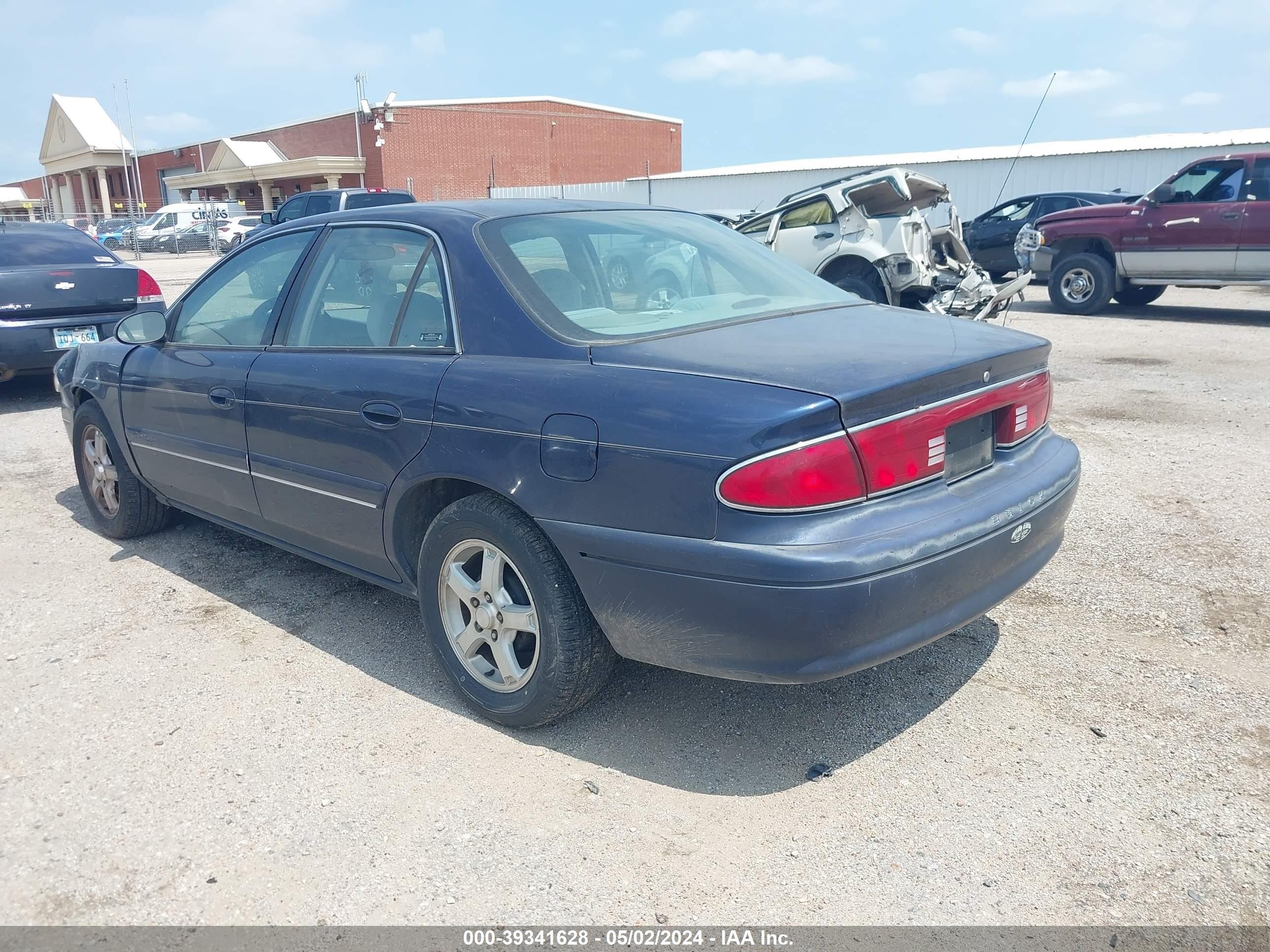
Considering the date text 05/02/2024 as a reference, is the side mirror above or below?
above

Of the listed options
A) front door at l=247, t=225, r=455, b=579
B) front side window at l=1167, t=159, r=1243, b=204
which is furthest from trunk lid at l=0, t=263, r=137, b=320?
front side window at l=1167, t=159, r=1243, b=204

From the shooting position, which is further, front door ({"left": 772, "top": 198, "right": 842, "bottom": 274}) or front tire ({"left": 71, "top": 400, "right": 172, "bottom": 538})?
front door ({"left": 772, "top": 198, "right": 842, "bottom": 274})

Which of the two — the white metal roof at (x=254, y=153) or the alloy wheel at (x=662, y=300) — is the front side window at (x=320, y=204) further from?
the white metal roof at (x=254, y=153)

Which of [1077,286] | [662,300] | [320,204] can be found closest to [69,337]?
[662,300]

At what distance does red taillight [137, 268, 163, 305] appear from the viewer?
8734 mm

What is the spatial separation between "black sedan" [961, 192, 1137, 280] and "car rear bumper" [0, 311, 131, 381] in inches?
539

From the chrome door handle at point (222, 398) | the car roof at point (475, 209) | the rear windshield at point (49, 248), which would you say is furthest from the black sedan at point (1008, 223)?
the chrome door handle at point (222, 398)

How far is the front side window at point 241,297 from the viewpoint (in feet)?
13.1

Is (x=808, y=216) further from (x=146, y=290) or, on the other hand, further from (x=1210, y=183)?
(x=146, y=290)

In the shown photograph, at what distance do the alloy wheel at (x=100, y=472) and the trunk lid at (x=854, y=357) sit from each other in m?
3.32

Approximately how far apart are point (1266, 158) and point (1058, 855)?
12.0 metres

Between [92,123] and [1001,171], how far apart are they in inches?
2098

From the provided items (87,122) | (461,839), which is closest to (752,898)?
(461,839)

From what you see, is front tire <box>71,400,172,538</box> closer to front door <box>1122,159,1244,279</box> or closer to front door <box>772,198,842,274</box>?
front door <box>772,198,842,274</box>
